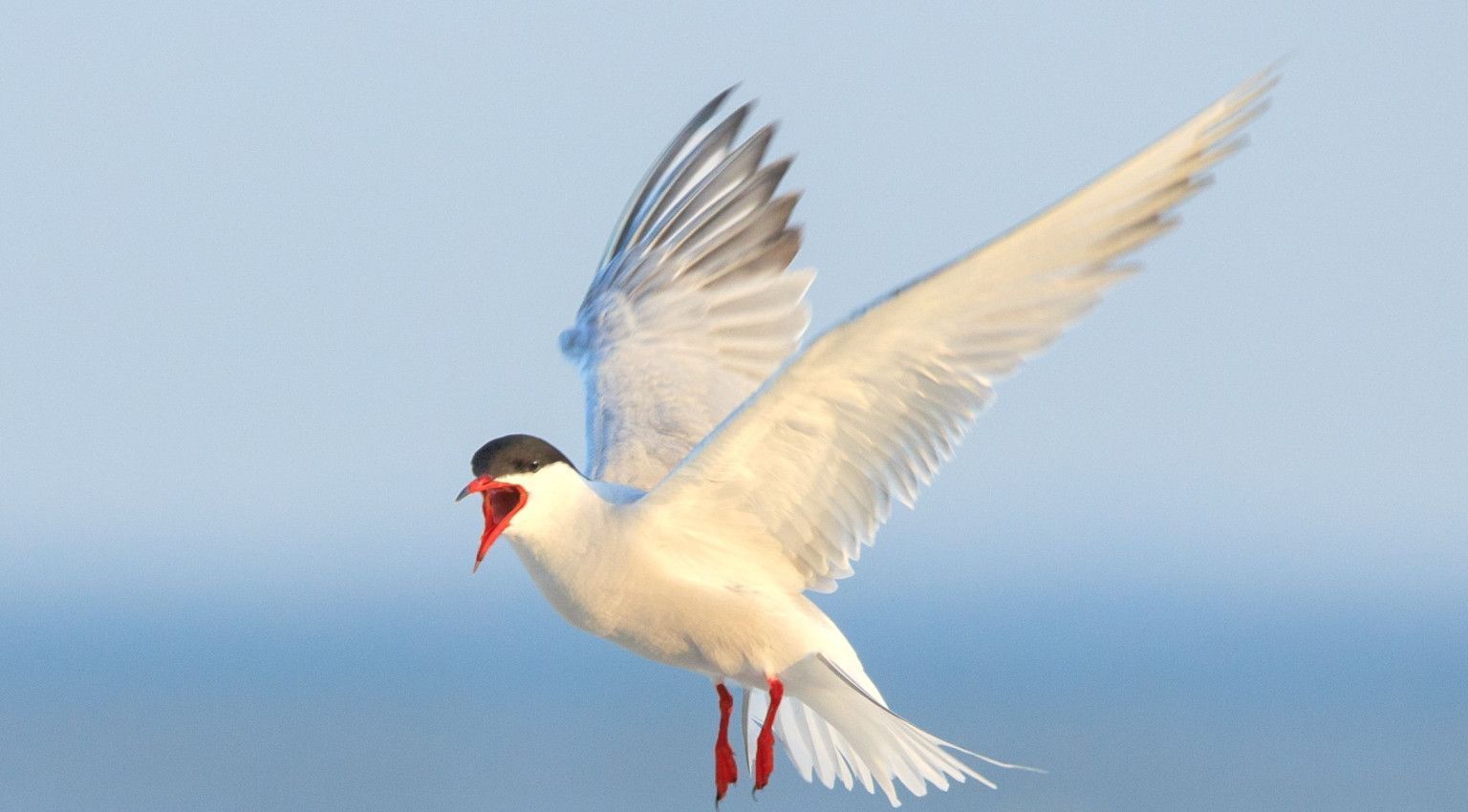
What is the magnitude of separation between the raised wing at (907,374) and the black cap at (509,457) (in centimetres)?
37

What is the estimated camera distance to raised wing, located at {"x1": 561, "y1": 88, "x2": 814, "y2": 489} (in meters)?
7.74

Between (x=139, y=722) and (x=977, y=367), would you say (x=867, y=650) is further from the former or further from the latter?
→ (x=977, y=367)

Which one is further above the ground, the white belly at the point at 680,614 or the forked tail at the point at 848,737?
the white belly at the point at 680,614

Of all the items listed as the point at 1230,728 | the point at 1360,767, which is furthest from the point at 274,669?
the point at 1360,767

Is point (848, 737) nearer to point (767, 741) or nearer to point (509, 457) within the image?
point (767, 741)

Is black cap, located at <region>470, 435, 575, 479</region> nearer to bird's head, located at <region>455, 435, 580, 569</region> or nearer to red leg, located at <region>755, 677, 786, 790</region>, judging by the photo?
bird's head, located at <region>455, 435, 580, 569</region>

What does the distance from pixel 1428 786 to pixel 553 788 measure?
53.7ft

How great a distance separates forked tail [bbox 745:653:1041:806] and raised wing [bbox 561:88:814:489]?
2.83 ft

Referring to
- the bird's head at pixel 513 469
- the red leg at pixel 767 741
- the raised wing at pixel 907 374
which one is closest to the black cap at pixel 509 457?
the bird's head at pixel 513 469

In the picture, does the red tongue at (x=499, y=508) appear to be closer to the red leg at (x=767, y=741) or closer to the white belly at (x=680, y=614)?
the white belly at (x=680, y=614)

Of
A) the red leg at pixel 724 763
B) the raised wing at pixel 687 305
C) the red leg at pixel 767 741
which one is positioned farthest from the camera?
the raised wing at pixel 687 305

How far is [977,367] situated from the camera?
6168 mm

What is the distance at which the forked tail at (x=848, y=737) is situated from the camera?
6.66m

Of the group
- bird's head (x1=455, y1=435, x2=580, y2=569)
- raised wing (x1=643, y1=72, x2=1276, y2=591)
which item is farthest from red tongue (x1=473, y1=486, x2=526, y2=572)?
raised wing (x1=643, y1=72, x2=1276, y2=591)
